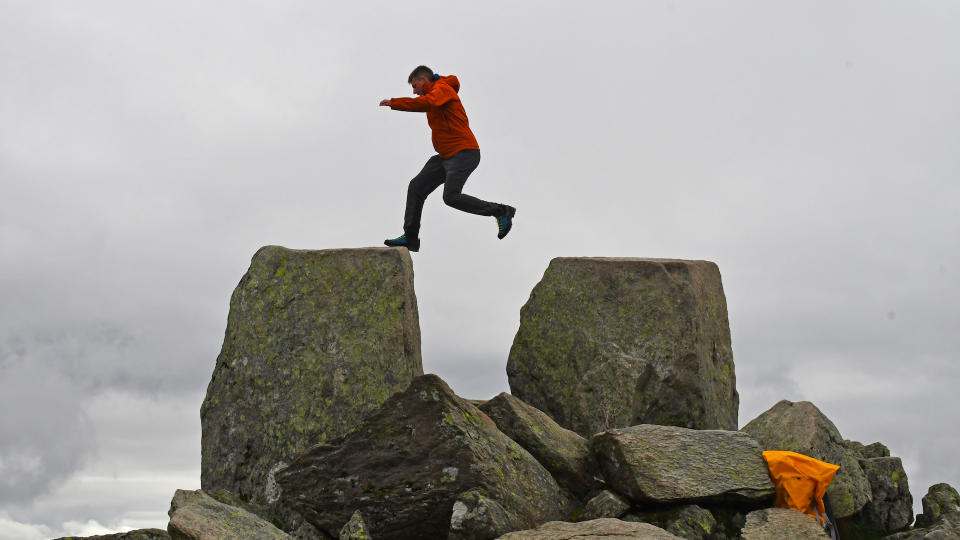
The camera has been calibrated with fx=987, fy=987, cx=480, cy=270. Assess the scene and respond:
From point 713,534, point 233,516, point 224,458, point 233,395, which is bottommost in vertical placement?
point 713,534

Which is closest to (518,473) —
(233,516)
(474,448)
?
(474,448)

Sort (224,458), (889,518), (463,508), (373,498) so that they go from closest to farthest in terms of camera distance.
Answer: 1. (463,508)
2. (373,498)
3. (224,458)
4. (889,518)

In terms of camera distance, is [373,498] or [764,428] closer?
[373,498]

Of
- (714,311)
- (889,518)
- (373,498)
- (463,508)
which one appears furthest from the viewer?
(714,311)

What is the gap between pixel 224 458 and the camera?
12859mm

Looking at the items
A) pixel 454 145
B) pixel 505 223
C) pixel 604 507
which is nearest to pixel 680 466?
pixel 604 507

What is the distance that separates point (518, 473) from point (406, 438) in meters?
1.28

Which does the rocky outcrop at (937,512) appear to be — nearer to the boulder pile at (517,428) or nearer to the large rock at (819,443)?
the boulder pile at (517,428)

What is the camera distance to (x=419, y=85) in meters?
14.7

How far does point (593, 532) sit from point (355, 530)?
2488 millimetres

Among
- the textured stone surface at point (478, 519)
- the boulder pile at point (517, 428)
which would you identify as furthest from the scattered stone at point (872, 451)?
the textured stone surface at point (478, 519)

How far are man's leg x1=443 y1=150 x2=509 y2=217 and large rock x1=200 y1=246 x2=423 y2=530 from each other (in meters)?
1.66

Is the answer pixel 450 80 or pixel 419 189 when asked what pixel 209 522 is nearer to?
pixel 419 189

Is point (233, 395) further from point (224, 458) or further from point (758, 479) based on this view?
point (758, 479)
